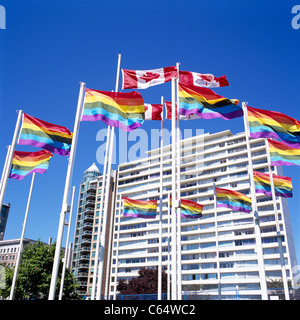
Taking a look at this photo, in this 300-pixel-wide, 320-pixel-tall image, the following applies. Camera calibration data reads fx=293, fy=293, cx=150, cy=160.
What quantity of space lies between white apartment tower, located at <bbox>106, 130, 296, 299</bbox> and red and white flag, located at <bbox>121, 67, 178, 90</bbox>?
37.2m

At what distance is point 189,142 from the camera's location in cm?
8281

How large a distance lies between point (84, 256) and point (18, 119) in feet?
274

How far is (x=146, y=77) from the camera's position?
1602 cm

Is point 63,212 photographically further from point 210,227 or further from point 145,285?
point 210,227

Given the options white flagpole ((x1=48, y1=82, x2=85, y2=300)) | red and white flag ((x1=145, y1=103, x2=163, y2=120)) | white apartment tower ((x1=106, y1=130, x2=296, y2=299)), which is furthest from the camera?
white apartment tower ((x1=106, y1=130, x2=296, y2=299))

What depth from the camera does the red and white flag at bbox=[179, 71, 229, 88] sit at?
16703 mm

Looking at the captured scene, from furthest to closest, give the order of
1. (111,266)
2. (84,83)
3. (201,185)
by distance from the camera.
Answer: (111,266) < (201,185) < (84,83)

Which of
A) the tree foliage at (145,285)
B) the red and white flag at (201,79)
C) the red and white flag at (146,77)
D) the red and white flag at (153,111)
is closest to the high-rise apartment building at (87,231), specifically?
the tree foliage at (145,285)

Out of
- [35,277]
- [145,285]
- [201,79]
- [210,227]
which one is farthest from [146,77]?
[210,227]

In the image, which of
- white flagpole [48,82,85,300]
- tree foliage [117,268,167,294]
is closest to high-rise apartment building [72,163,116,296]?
tree foliage [117,268,167,294]

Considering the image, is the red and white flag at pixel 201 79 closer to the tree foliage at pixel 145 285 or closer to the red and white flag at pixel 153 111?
the red and white flag at pixel 153 111

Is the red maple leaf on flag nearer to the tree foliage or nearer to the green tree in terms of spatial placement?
the green tree
